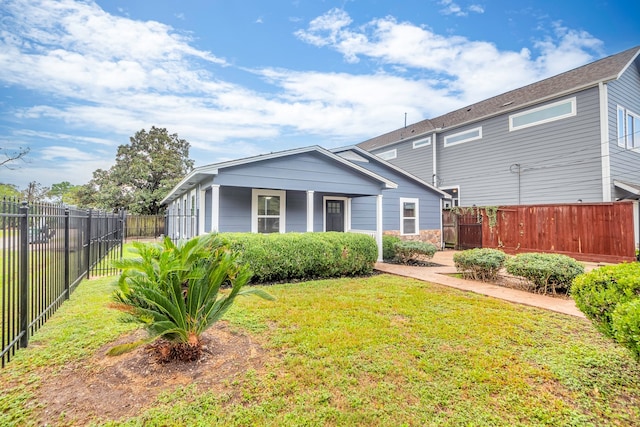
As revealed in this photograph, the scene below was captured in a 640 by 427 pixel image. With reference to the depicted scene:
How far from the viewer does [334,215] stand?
11.9 metres

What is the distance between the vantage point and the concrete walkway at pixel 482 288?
16.5 feet

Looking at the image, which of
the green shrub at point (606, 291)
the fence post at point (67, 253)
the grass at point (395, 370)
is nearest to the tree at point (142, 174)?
the fence post at point (67, 253)

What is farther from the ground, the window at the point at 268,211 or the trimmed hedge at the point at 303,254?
the window at the point at 268,211

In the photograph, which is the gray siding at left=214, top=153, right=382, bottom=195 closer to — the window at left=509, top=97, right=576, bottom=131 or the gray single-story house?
the gray single-story house

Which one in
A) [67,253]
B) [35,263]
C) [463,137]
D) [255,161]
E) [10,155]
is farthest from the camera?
[10,155]

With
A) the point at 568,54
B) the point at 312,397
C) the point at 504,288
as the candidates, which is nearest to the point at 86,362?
the point at 312,397

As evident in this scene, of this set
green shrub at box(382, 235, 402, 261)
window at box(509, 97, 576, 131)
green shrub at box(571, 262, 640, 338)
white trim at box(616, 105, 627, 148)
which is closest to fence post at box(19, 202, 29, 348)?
green shrub at box(571, 262, 640, 338)

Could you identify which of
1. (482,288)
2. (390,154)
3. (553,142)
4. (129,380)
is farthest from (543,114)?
(129,380)

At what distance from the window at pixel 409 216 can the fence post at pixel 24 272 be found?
1207 cm

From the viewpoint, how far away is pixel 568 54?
46.0 ft

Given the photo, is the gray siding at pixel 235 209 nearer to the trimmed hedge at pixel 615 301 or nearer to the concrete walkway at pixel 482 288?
the concrete walkway at pixel 482 288

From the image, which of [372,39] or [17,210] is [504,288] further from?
[372,39]

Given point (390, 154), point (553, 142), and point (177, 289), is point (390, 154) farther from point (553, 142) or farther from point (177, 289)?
point (177, 289)

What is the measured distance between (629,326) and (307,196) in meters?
8.00
